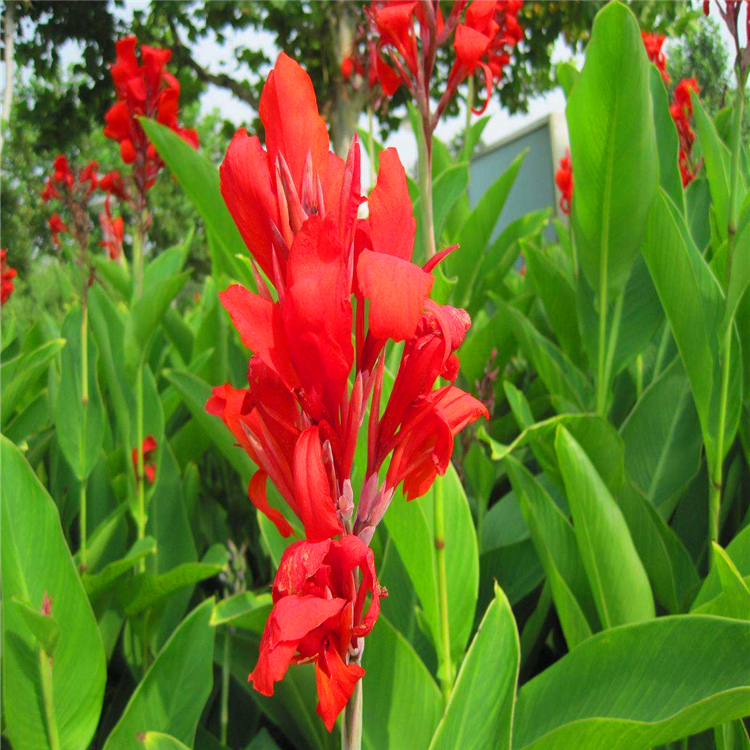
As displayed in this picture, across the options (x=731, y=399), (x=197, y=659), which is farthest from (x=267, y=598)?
(x=731, y=399)

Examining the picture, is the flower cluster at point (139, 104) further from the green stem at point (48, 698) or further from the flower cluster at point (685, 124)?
the flower cluster at point (685, 124)

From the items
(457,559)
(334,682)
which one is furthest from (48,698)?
(334,682)

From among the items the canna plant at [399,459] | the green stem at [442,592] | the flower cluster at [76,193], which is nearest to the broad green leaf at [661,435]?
the canna plant at [399,459]

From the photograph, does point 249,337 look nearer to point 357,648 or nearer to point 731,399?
point 357,648

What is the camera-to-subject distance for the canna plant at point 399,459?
0.43 metres

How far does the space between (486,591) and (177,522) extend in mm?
630

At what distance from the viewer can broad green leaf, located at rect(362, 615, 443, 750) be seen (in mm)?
837

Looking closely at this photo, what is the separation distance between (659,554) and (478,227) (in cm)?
82

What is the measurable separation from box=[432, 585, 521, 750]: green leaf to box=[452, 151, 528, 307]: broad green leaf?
1.01 metres

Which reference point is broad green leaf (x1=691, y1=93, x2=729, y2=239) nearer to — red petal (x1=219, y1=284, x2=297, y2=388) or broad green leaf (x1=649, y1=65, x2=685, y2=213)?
broad green leaf (x1=649, y1=65, x2=685, y2=213)

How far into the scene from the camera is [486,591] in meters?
1.22

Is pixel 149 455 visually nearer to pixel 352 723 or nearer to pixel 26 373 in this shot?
pixel 26 373

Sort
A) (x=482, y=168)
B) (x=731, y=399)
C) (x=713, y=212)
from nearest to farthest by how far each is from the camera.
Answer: (x=731, y=399)
(x=713, y=212)
(x=482, y=168)

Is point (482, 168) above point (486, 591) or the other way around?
above
